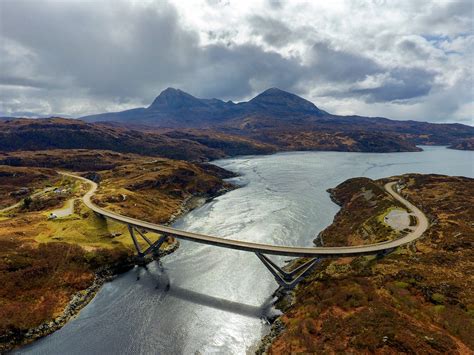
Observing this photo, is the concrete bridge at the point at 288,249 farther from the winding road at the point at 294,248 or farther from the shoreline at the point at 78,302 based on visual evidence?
the shoreline at the point at 78,302

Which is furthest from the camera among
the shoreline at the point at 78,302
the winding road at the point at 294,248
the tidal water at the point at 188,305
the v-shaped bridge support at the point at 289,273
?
the v-shaped bridge support at the point at 289,273

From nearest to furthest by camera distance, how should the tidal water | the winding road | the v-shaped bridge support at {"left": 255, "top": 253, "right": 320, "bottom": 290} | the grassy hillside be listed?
the grassy hillside, the tidal water, the winding road, the v-shaped bridge support at {"left": 255, "top": 253, "right": 320, "bottom": 290}

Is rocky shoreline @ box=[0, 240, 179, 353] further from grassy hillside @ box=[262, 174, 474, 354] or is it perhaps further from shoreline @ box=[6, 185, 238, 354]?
grassy hillside @ box=[262, 174, 474, 354]

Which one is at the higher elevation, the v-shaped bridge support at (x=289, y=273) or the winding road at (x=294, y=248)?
the winding road at (x=294, y=248)

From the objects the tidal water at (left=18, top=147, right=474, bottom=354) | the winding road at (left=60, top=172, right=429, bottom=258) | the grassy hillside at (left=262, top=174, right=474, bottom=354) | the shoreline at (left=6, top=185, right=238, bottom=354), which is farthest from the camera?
the winding road at (left=60, top=172, right=429, bottom=258)

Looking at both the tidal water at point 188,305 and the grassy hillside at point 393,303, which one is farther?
the tidal water at point 188,305

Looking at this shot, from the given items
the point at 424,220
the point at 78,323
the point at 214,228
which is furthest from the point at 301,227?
the point at 78,323

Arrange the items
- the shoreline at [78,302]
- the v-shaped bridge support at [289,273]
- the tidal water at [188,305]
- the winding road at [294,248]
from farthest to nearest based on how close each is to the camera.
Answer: the v-shaped bridge support at [289,273]
the winding road at [294,248]
the shoreline at [78,302]
the tidal water at [188,305]

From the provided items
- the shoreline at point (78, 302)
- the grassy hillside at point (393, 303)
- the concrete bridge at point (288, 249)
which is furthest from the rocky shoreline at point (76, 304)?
the grassy hillside at point (393, 303)

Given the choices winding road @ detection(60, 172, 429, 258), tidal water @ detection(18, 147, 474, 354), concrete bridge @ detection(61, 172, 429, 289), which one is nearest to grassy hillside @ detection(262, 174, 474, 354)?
concrete bridge @ detection(61, 172, 429, 289)

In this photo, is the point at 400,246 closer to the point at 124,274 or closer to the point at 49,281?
the point at 124,274

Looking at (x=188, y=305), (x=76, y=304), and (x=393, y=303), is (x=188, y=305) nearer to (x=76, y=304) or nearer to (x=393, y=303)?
(x=76, y=304)
